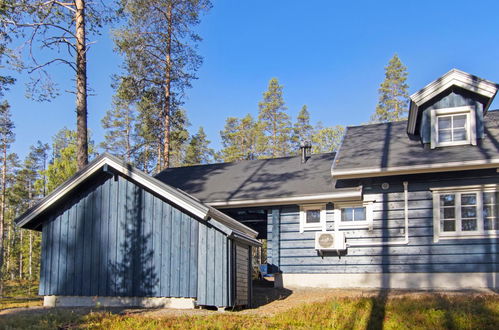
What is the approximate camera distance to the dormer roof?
14.9 meters

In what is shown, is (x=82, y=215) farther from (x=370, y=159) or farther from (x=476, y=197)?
(x=476, y=197)

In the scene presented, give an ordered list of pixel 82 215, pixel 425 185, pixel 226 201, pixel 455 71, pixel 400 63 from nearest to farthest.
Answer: pixel 82 215, pixel 425 185, pixel 455 71, pixel 226 201, pixel 400 63

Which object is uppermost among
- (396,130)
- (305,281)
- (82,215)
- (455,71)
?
(455,71)

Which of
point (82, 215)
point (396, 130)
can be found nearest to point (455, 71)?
point (396, 130)

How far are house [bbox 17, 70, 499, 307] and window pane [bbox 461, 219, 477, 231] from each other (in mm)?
37

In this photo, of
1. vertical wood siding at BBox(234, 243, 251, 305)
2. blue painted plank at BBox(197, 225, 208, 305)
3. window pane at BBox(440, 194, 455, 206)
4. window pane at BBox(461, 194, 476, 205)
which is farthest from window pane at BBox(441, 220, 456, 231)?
blue painted plank at BBox(197, 225, 208, 305)

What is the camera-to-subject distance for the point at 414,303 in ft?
32.3

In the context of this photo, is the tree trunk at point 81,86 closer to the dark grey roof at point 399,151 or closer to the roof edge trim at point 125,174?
the roof edge trim at point 125,174

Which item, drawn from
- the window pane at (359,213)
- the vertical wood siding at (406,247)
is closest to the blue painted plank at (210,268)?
the vertical wood siding at (406,247)

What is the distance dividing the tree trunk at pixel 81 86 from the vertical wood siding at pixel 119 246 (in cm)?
352

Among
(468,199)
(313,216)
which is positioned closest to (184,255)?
(313,216)

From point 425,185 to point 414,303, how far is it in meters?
5.28

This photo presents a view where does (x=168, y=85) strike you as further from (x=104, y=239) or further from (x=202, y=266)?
(x=202, y=266)

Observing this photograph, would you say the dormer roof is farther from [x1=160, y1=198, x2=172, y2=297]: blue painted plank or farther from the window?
[x1=160, y1=198, x2=172, y2=297]: blue painted plank
